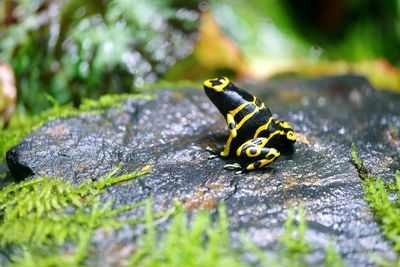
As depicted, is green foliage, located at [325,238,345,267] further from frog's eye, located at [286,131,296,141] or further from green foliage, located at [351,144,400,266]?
frog's eye, located at [286,131,296,141]

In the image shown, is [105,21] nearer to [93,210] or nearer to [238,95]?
[238,95]

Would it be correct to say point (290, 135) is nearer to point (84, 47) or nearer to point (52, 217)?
point (52, 217)

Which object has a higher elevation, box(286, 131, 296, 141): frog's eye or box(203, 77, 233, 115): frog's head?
box(203, 77, 233, 115): frog's head

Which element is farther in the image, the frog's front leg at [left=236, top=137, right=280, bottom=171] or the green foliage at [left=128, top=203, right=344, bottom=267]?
the frog's front leg at [left=236, top=137, right=280, bottom=171]

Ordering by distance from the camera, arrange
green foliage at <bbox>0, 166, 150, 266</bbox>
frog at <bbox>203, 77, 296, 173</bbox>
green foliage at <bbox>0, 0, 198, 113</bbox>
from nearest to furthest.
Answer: green foliage at <bbox>0, 166, 150, 266</bbox>, frog at <bbox>203, 77, 296, 173</bbox>, green foliage at <bbox>0, 0, 198, 113</bbox>

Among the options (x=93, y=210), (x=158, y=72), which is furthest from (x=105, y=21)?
(x=93, y=210)

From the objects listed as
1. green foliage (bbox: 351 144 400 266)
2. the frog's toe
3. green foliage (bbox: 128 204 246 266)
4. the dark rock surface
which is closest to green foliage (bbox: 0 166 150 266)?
the dark rock surface
